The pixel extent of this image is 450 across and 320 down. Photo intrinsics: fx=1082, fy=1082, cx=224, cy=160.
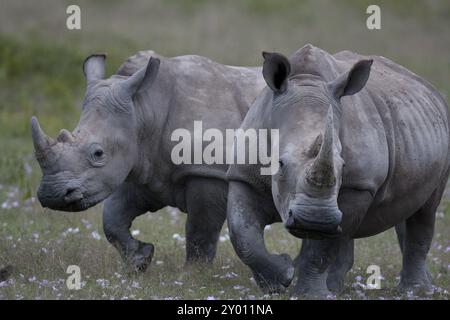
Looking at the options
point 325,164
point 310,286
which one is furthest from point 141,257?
point 325,164

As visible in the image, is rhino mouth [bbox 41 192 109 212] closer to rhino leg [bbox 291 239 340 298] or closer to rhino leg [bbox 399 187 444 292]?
rhino leg [bbox 291 239 340 298]

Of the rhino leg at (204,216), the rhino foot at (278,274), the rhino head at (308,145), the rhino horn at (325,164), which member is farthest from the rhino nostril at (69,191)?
the rhino horn at (325,164)

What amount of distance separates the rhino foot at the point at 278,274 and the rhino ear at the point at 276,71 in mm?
1208

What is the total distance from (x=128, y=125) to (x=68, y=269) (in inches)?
48.9

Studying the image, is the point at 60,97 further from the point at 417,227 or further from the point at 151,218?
the point at 417,227

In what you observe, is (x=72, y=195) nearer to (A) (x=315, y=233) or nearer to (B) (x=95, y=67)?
(B) (x=95, y=67)

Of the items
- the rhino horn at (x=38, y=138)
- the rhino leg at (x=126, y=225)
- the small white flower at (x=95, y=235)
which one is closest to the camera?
the rhino horn at (x=38, y=138)

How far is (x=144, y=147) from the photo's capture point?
29.2ft

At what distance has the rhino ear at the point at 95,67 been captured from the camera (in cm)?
920

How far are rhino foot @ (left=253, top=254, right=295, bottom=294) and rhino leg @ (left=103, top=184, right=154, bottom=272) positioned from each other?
1447mm

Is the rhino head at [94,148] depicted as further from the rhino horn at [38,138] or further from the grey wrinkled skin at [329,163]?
the grey wrinkled skin at [329,163]

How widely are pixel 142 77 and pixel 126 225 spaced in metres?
1.30

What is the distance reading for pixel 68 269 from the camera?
338 inches
